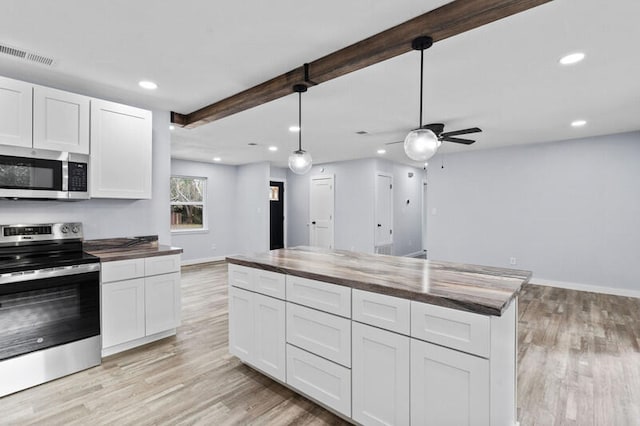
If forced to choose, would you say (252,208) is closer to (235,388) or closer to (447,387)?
(235,388)

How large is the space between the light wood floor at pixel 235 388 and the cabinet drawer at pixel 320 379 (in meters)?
0.13

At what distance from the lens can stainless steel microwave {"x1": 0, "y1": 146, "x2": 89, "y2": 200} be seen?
2420 millimetres

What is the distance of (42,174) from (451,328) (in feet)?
10.6

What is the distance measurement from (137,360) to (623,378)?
393cm

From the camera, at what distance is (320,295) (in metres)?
1.98

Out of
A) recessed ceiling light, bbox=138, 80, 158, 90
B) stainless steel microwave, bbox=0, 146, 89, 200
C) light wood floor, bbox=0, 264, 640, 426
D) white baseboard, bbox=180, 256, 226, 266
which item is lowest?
light wood floor, bbox=0, 264, 640, 426

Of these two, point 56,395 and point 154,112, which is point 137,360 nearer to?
point 56,395

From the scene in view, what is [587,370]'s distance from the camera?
2.54 metres

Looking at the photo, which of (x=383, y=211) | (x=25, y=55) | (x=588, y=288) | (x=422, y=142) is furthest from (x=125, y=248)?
(x=588, y=288)

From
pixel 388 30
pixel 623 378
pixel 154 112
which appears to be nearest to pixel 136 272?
pixel 154 112

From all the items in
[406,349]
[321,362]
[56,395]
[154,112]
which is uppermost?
[154,112]

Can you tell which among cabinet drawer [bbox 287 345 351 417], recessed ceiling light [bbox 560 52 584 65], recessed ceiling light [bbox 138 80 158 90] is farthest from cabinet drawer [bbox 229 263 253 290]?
→ recessed ceiling light [bbox 560 52 584 65]

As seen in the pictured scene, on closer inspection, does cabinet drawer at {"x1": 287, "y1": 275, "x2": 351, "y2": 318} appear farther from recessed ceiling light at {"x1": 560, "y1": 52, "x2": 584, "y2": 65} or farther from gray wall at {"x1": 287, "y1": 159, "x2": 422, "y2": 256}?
gray wall at {"x1": 287, "y1": 159, "x2": 422, "y2": 256}

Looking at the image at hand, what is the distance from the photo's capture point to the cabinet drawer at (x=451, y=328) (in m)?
1.37
